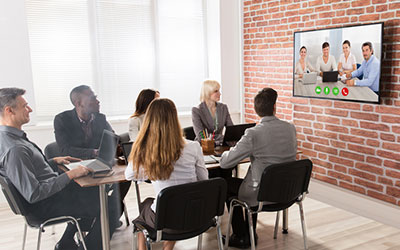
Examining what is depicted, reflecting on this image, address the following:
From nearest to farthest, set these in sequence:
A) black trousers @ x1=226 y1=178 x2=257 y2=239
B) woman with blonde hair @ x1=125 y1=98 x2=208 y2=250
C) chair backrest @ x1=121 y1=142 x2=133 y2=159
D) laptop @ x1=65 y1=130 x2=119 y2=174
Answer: woman with blonde hair @ x1=125 y1=98 x2=208 y2=250 < laptop @ x1=65 y1=130 x2=119 y2=174 < chair backrest @ x1=121 y1=142 x2=133 y2=159 < black trousers @ x1=226 y1=178 x2=257 y2=239

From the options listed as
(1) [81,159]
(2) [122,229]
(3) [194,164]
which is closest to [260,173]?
(3) [194,164]

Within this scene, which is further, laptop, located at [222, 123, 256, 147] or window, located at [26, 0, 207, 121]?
laptop, located at [222, 123, 256, 147]

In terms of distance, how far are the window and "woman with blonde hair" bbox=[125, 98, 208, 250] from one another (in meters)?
0.50

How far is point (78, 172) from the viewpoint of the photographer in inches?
85.7

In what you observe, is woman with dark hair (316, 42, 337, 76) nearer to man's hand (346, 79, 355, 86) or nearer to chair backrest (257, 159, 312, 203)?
man's hand (346, 79, 355, 86)

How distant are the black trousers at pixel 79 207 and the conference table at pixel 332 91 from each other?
205 cm

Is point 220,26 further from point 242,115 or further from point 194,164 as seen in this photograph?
point 194,164

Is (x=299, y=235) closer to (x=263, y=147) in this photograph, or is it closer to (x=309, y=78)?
(x=263, y=147)

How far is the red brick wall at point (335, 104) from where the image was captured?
3.00m

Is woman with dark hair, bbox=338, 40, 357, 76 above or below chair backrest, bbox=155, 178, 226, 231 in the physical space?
above

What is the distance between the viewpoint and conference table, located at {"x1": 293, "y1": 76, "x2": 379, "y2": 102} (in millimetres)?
3105

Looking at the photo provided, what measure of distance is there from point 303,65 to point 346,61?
53cm

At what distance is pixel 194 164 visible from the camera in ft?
6.88

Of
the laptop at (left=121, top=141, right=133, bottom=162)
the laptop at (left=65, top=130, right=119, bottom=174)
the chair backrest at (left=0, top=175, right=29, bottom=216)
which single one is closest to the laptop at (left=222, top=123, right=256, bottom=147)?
the laptop at (left=121, top=141, right=133, bottom=162)
